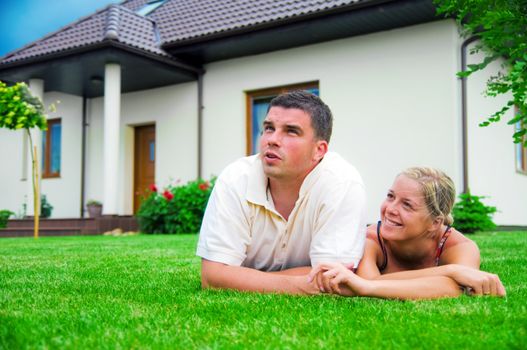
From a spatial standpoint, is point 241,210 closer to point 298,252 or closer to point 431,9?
point 298,252

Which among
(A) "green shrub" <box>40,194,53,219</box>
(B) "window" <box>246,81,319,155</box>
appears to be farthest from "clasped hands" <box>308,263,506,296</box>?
(A) "green shrub" <box>40,194,53,219</box>

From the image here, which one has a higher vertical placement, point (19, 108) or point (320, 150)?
point (19, 108)

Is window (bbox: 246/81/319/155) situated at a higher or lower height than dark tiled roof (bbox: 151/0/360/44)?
lower

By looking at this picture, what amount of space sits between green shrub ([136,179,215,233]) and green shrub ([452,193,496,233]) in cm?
508

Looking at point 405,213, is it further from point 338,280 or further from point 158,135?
point 158,135

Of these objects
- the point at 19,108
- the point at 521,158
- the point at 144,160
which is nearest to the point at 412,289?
the point at 19,108

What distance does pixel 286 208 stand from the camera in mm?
3461

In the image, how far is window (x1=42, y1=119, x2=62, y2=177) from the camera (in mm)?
17031

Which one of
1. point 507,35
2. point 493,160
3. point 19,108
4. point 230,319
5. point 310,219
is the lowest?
point 230,319

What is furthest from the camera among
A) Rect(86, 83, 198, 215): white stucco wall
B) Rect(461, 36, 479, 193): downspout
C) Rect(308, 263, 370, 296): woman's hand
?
Rect(86, 83, 198, 215): white stucco wall

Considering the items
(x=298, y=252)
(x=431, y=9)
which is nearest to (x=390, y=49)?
(x=431, y=9)

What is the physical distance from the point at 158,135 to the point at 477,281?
12.8 meters

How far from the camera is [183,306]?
2.87 meters

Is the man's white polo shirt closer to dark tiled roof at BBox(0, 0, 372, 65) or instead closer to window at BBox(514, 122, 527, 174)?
dark tiled roof at BBox(0, 0, 372, 65)
